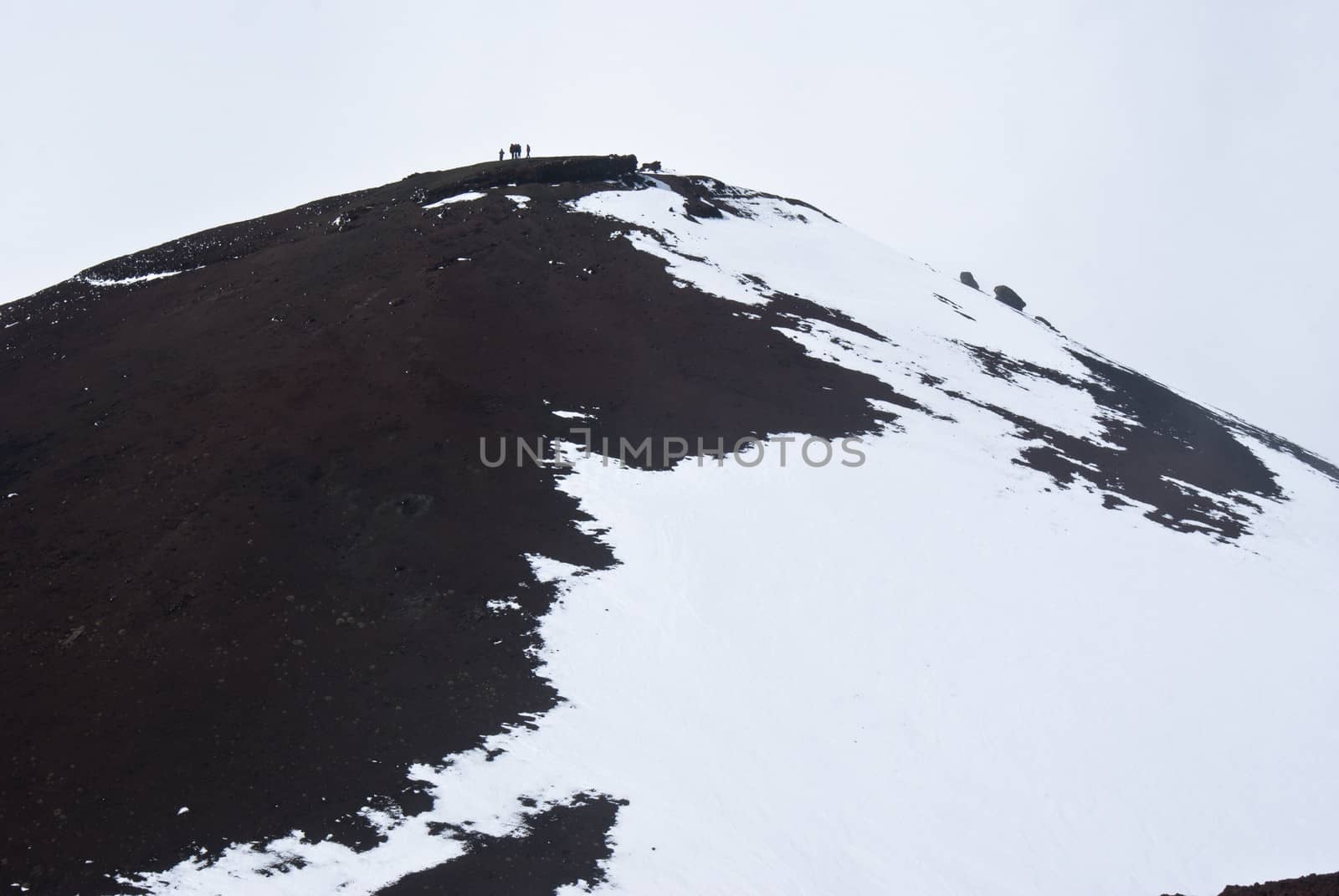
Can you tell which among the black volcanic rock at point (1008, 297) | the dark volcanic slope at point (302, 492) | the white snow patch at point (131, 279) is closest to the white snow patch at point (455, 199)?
the dark volcanic slope at point (302, 492)

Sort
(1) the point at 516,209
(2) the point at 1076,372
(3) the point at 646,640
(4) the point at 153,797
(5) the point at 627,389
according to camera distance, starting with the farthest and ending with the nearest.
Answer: (2) the point at 1076,372 → (1) the point at 516,209 → (5) the point at 627,389 → (3) the point at 646,640 → (4) the point at 153,797

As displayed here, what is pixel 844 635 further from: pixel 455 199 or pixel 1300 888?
pixel 455 199

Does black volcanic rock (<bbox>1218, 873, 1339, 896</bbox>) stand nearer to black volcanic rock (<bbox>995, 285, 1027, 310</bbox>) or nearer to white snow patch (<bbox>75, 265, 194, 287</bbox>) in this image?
white snow patch (<bbox>75, 265, 194, 287</bbox>)

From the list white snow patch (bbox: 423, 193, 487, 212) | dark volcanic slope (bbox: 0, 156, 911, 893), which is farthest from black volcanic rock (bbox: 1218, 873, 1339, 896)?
white snow patch (bbox: 423, 193, 487, 212)

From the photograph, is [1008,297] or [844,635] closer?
[844,635]

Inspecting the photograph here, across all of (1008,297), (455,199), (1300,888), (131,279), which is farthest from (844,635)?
(1008,297)

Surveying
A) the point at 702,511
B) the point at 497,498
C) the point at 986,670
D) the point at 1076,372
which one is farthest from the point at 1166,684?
the point at 1076,372

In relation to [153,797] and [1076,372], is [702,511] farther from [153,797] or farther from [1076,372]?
[1076,372]
